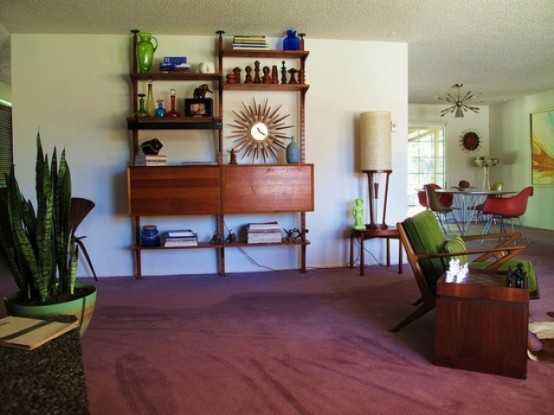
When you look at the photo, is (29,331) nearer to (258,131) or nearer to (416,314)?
(416,314)

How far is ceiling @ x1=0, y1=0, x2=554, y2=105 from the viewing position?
11.5 feet

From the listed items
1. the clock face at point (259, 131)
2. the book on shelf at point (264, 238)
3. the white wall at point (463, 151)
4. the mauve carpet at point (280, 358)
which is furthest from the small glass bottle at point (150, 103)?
the white wall at point (463, 151)

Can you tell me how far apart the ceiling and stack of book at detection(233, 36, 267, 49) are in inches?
4.0

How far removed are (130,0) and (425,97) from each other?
19.2 ft

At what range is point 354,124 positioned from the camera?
14.9 feet

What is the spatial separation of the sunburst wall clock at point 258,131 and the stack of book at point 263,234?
70 cm

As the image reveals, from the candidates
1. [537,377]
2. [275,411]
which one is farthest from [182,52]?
[537,377]

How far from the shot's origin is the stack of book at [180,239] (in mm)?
3973

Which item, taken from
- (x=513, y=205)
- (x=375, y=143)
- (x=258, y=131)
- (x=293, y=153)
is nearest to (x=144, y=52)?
(x=258, y=131)

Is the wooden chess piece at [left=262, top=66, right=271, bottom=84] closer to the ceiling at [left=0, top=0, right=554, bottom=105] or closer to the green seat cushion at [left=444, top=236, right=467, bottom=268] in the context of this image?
the ceiling at [left=0, top=0, right=554, bottom=105]

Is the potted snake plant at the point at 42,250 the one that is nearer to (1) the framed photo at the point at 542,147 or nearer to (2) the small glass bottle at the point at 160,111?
(2) the small glass bottle at the point at 160,111

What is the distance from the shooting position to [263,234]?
4105 millimetres

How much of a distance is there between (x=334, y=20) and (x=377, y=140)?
3.87 feet

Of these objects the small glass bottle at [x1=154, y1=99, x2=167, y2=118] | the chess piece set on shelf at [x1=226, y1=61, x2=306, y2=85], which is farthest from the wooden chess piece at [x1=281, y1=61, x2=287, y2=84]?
the small glass bottle at [x1=154, y1=99, x2=167, y2=118]
